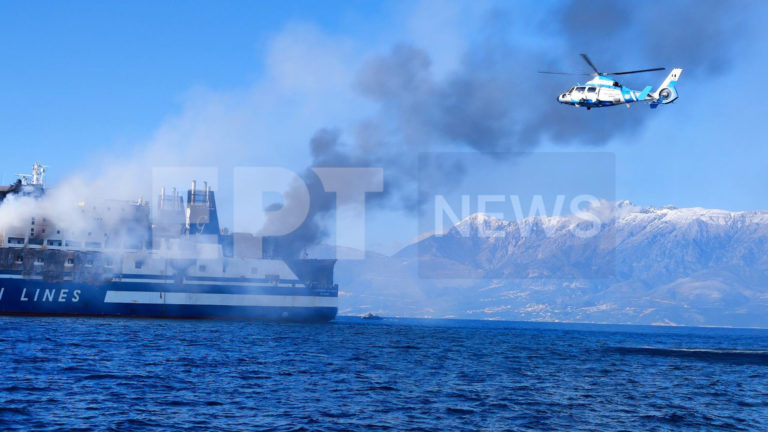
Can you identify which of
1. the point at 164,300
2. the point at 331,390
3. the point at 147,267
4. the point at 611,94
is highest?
the point at 611,94

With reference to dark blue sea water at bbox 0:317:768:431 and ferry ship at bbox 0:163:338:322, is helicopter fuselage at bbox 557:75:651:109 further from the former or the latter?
ferry ship at bbox 0:163:338:322

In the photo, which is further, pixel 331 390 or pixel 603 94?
pixel 603 94

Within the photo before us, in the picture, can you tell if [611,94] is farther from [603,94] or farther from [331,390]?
[331,390]

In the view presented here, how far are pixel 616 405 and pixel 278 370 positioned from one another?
18.1 metres

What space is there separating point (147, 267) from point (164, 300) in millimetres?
4617

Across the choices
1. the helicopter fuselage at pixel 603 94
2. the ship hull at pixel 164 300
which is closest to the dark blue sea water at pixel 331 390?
the helicopter fuselage at pixel 603 94

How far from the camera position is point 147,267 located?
8506 cm

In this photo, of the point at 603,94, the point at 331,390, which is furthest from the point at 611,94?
the point at 331,390

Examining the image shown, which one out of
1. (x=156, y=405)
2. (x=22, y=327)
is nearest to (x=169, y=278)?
(x=22, y=327)

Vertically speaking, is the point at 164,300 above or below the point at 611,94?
below

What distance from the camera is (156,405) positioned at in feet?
85.2

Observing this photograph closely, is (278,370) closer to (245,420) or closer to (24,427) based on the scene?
(245,420)

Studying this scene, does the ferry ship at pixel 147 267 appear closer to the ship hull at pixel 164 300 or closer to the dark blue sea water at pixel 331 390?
the ship hull at pixel 164 300

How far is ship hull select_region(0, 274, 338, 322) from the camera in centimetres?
7758
